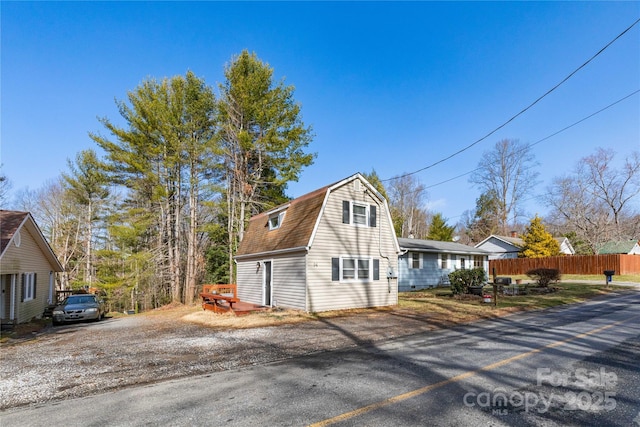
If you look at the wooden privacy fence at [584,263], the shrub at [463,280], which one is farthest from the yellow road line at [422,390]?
the wooden privacy fence at [584,263]

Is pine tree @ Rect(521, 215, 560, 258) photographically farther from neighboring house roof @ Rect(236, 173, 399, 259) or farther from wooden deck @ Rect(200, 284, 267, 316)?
wooden deck @ Rect(200, 284, 267, 316)

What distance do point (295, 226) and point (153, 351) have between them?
8.66 m

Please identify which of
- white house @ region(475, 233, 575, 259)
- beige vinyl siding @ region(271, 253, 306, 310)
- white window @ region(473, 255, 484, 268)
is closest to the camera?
beige vinyl siding @ region(271, 253, 306, 310)

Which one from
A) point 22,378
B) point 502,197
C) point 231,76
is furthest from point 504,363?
point 502,197

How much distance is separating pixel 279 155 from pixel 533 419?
22.6 m

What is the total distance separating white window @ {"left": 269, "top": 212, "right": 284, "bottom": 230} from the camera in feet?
58.3

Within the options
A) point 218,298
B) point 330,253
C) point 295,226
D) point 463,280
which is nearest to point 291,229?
point 295,226

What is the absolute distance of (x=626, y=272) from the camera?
109 feet

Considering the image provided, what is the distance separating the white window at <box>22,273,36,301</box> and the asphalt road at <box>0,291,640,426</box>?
14.8m

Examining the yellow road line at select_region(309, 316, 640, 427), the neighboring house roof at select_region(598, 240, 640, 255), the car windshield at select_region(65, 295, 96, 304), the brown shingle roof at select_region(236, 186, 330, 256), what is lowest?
the car windshield at select_region(65, 295, 96, 304)

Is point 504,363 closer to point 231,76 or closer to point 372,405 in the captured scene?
point 372,405

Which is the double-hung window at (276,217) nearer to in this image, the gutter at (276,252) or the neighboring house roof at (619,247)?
the gutter at (276,252)

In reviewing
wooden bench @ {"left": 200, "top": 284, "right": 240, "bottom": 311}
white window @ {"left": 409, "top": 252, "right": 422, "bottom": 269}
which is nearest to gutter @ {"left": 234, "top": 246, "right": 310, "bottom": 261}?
wooden bench @ {"left": 200, "top": 284, "right": 240, "bottom": 311}

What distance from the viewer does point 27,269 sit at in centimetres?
1631
